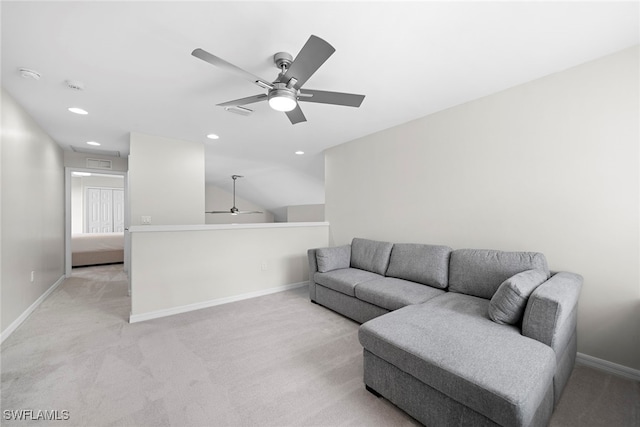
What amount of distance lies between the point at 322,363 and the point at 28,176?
3865mm

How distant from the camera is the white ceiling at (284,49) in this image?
1.47 m

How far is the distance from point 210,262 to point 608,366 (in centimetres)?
385

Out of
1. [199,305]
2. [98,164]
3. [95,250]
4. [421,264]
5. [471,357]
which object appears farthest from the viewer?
[95,250]

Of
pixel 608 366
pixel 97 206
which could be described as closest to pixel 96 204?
pixel 97 206

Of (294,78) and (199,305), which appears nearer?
(294,78)

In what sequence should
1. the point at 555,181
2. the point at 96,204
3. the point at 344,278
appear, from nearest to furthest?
the point at 555,181 < the point at 344,278 < the point at 96,204

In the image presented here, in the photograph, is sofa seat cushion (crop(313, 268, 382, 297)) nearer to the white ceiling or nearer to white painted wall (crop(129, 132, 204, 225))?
the white ceiling

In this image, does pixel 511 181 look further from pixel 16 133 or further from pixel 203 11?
pixel 16 133

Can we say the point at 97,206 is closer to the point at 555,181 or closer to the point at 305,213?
the point at 305,213

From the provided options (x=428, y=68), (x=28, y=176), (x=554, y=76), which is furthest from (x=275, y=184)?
(x=554, y=76)

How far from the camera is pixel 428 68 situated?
80.5 inches

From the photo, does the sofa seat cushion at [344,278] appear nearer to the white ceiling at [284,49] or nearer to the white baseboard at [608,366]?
the white baseboard at [608,366]

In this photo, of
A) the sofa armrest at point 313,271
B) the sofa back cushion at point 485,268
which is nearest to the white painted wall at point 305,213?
the sofa armrest at point 313,271

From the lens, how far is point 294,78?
168 centimetres
